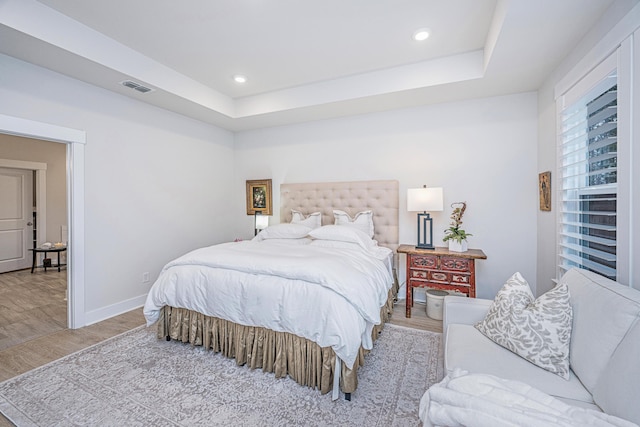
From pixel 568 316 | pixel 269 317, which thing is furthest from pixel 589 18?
pixel 269 317

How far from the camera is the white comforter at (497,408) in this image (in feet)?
2.72

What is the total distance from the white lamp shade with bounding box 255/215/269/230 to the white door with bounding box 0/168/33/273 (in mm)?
4697

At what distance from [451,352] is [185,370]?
192 centimetres

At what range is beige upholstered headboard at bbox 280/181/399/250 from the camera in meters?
3.75

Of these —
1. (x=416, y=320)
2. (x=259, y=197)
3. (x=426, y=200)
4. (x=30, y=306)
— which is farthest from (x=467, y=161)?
(x=30, y=306)

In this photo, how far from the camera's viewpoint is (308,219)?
159 inches

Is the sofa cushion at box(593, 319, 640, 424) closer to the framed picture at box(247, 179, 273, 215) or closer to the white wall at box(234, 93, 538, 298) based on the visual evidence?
the white wall at box(234, 93, 538, 298)

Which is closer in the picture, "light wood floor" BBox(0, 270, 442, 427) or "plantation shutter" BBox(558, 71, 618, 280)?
"plantation shutter" BBox(558, 71, 618, 280)

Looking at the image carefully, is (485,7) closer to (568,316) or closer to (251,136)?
(568,316)

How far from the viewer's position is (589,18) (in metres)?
1.94

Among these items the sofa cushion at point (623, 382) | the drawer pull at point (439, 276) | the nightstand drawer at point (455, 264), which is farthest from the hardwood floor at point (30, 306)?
the sofa cushion at point (623, 382)

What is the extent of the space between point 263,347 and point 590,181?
2.78 metres

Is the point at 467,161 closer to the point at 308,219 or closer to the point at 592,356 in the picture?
the point at 308,219

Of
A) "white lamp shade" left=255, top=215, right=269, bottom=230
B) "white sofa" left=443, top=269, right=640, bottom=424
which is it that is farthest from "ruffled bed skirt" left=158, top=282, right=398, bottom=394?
"white lamp shade" left=255, top=215, right=269, bottom=230
